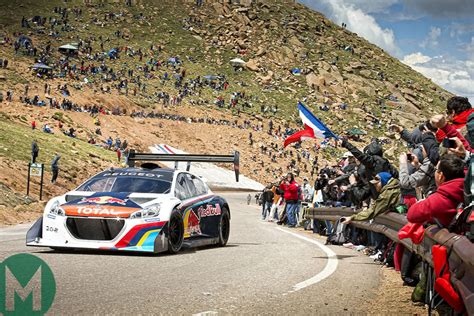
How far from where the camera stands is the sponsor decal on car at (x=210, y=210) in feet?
43.1

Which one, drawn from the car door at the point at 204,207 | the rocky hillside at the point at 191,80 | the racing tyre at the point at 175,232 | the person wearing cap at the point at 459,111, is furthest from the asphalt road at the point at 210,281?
the rocky hillside at the point at 191,80

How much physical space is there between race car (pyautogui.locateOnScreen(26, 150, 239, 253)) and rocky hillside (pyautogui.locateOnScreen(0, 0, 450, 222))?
770 inches

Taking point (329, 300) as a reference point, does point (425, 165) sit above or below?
above

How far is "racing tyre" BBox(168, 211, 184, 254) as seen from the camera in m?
11.5

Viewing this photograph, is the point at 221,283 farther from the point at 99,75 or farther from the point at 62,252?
the point at 99,75

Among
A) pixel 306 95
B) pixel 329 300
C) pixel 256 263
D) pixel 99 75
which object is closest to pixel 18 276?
pixel 329 300

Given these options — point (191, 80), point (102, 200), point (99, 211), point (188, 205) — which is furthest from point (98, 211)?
point (191, 80)

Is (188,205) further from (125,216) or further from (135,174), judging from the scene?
(125,216)

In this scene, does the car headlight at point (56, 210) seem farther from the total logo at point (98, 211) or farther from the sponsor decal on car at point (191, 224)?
the sponsor decal on car at point (191, 224)

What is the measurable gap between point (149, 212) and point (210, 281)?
3050mm

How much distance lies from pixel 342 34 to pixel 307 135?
149m

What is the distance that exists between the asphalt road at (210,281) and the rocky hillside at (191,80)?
21.3 metres

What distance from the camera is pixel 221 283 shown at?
8266 mm

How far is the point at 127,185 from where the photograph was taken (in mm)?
12578
